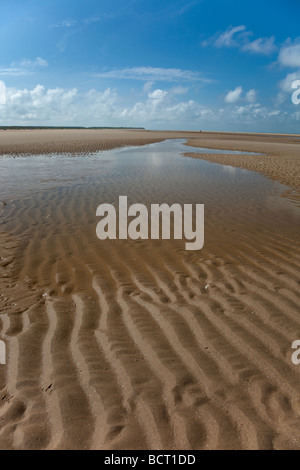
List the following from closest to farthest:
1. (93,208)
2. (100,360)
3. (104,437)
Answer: (104,437) → (100,360) → (93,208)

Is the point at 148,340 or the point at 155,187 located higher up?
the point at 155,187

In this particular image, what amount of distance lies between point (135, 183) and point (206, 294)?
29.6 ft

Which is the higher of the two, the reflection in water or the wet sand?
the reflection in water

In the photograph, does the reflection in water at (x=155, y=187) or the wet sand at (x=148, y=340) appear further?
the reflection in water at (x=155, y=187)

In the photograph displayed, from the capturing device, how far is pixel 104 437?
2.33 meters

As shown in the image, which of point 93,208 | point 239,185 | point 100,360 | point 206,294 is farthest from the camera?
point 239,185

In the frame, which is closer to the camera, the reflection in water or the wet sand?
the wet sand

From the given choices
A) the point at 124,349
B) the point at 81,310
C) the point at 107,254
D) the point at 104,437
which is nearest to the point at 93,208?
the point at 107,254

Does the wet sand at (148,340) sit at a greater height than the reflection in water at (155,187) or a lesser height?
lesser

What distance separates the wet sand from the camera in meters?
2.42

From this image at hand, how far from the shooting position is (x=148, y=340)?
3.42 metres

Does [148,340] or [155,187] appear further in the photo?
[155,187]

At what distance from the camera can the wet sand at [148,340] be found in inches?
95.4

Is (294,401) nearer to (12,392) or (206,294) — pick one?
(206,294)
